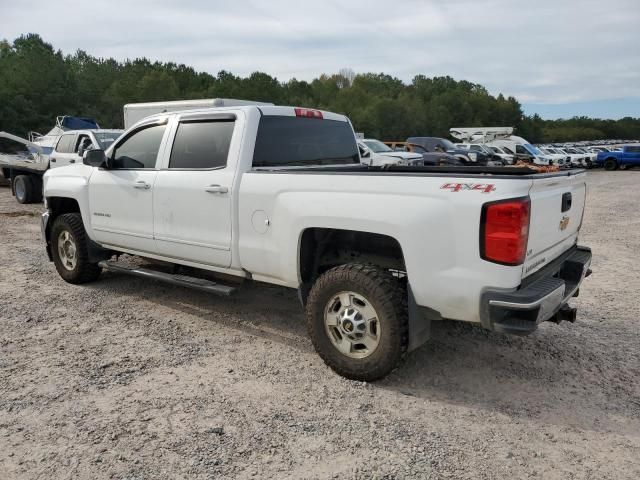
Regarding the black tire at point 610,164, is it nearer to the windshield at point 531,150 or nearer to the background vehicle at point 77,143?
the windshield at point 531,150

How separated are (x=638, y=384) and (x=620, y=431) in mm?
806

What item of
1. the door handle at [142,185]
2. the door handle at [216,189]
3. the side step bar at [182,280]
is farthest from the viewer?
the door handle at [142,185]

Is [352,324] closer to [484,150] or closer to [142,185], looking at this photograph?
[142,185]

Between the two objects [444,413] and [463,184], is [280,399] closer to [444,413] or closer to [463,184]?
[444,413]

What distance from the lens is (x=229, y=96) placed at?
174 ft

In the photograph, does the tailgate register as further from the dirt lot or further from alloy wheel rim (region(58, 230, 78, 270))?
alloy wheel rim (region(58, 230, 78, 270))

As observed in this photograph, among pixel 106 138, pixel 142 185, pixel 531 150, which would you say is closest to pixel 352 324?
pixel 142 185

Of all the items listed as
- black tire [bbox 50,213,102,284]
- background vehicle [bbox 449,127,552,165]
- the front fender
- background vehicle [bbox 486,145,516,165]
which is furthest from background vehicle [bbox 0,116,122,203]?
background vehicle [bbox 449,127,552,165]

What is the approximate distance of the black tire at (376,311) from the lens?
3.66 metres

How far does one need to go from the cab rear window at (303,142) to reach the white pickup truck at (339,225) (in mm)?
14

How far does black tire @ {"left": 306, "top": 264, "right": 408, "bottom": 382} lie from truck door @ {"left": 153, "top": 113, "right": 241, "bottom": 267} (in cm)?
101

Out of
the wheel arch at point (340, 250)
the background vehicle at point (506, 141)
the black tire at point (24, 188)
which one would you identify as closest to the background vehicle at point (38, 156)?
the black tire at point (24, 188)

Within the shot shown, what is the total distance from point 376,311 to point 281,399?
0.88 meters

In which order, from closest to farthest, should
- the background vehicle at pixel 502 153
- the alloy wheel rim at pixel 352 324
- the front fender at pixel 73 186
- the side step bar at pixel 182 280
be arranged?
the alloy wheel rim at pixel 352 324 < the side step bar at pixel 182 280 < the front fender at pixel 73 186 < the background vehicle at pixel 502 153
